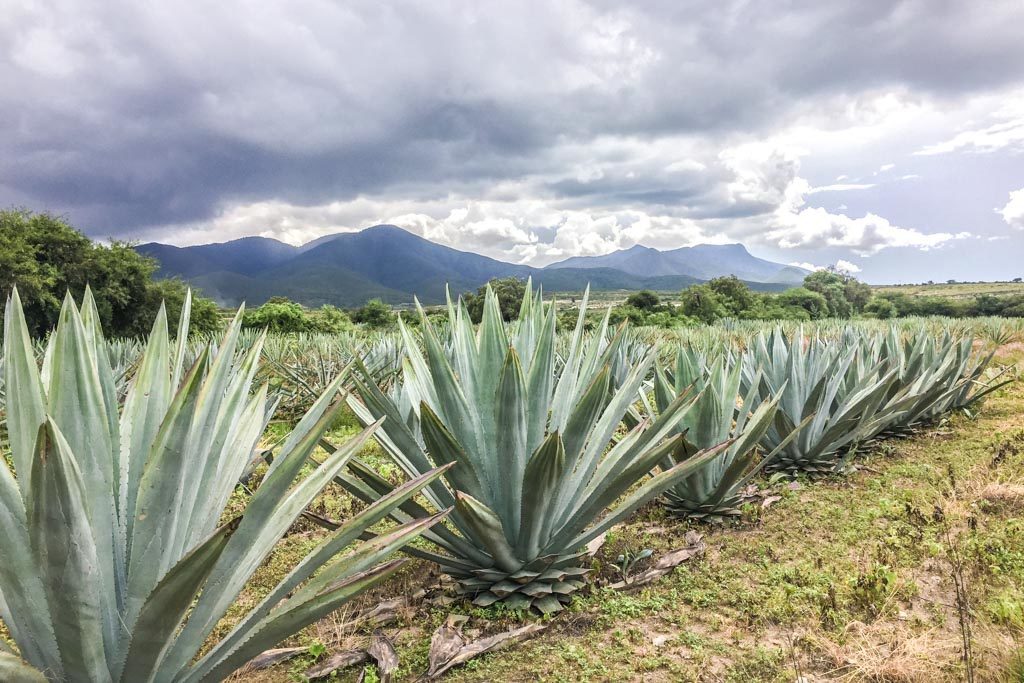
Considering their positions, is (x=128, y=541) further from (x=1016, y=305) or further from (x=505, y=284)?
(x=1016, y=305)

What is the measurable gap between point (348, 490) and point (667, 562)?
4.89ft

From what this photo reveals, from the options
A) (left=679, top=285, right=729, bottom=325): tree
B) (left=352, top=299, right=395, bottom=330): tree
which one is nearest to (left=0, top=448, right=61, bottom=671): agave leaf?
(left=679, top=285, right=729, bottom=325): tree

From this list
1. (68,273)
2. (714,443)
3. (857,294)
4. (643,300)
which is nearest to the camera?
(714,443)

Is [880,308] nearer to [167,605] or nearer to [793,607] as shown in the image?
[793,607]

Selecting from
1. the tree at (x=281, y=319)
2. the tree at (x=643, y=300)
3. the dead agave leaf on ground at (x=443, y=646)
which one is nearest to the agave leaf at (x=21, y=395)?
the dead agave leaf on ground at (x=443, y=646)

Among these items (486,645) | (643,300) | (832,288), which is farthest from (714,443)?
(832,288)

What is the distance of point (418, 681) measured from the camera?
68.7 inches

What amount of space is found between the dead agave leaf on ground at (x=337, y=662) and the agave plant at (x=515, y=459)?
1.33 feet

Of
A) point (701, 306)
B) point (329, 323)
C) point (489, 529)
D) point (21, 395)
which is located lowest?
point (329, 323)

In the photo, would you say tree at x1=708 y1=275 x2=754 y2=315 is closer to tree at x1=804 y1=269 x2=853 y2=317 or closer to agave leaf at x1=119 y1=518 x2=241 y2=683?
tree at x1=804 y1=269 x2=853 y2=317

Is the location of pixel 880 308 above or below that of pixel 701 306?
above

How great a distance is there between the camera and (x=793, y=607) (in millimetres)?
2186

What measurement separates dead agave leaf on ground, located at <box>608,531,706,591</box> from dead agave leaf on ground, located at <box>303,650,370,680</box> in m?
1.05

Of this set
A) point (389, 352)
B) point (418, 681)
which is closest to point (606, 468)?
point (418, 681)
